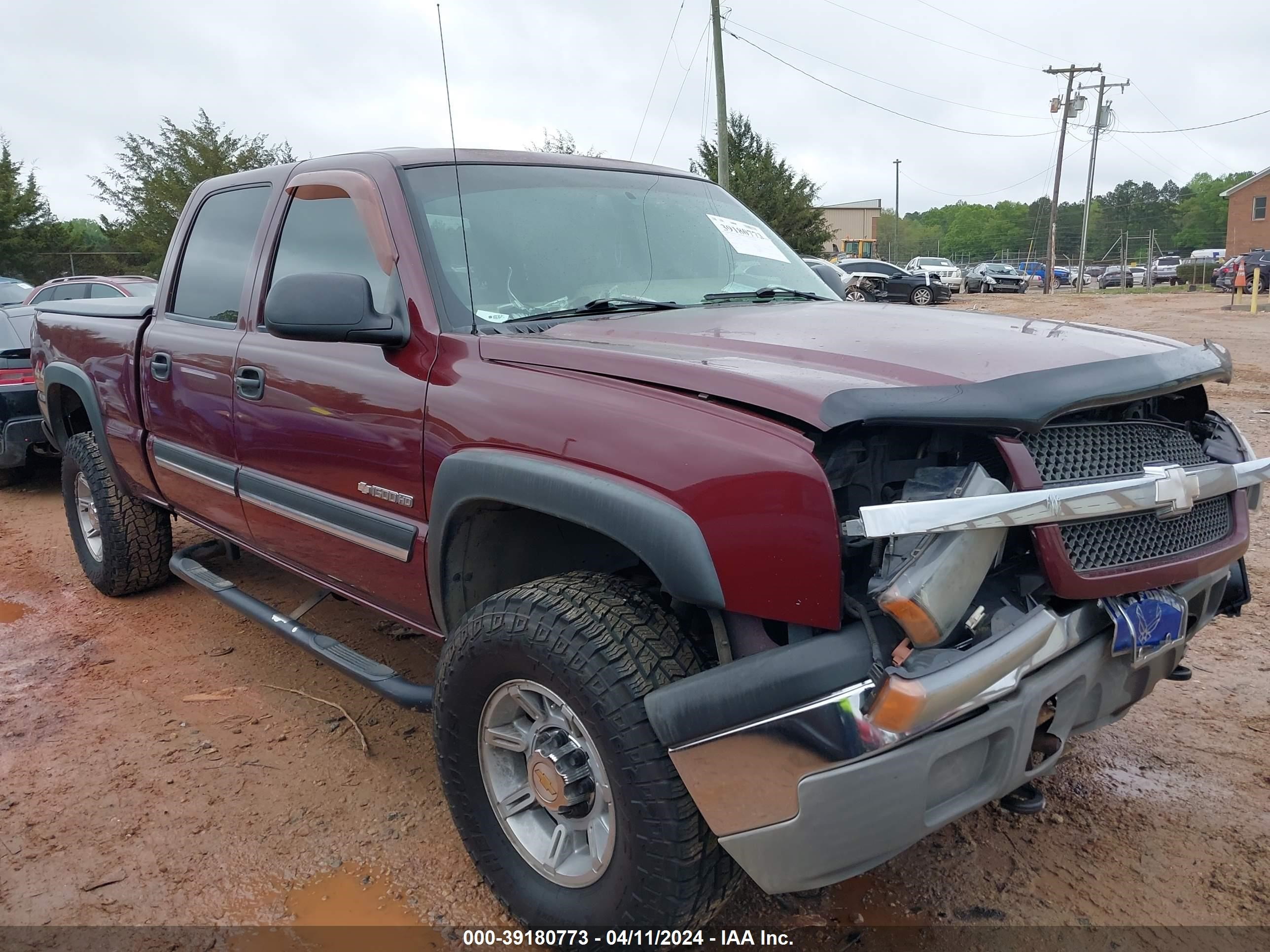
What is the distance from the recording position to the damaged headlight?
165cm

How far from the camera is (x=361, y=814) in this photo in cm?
287

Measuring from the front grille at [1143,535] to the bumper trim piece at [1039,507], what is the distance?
0.27ft

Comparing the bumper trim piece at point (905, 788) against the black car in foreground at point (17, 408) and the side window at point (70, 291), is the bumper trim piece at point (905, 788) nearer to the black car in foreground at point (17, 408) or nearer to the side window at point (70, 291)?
the black car in foreground at point (17, 408)

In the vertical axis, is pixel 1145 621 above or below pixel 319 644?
above

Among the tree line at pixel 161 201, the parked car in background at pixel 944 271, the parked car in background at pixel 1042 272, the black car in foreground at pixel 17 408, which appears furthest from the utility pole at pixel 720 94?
the parked car in background at pixel 1042 272

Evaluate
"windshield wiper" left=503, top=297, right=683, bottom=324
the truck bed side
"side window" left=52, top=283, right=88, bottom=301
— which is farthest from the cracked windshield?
"side window" left=52, top=283, right=88, bottom=301

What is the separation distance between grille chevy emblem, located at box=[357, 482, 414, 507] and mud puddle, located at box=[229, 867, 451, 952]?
1.03 meters

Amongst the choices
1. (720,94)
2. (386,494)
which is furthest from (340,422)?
(720,94)

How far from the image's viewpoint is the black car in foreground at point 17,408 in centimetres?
678

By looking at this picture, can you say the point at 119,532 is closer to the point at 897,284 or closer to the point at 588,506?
the point at 588,506

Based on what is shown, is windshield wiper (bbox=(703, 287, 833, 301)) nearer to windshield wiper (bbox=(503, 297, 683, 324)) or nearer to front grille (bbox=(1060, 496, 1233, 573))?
windshield wiper (bbox=(503, 297, 683, 324))

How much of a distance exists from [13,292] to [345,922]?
15.4 meters

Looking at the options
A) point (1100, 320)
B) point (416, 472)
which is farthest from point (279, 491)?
point (1100, 320)

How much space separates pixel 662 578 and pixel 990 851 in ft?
4.75
